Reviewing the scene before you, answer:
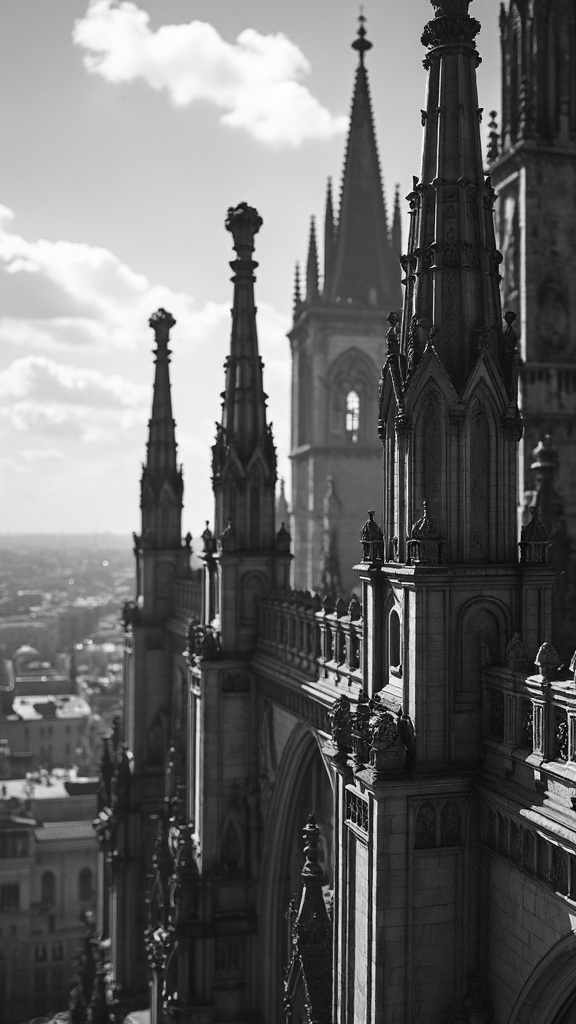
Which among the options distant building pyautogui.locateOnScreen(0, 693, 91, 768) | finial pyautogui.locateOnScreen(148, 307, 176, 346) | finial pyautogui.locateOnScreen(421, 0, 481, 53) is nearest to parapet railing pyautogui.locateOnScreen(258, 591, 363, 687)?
finial pyautogui.locateOnScreen(421, 0, 481, 53)

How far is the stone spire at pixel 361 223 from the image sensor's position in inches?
2958

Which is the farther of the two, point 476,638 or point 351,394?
point 351,394

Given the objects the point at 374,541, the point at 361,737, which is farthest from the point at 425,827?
the point at 374,541

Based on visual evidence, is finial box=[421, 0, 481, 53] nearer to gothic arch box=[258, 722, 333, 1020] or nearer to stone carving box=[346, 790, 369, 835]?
stone carving box=[346, 790, 369, 835]

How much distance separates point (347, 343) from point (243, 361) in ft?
157

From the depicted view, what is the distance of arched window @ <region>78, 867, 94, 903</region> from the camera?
8000cm

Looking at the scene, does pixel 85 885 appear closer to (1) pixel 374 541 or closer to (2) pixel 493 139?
(2) pixel 493 139

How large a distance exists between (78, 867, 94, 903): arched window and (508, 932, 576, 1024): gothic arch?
73313 mm

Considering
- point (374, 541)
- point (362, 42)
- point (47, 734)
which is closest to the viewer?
point (374, 541)

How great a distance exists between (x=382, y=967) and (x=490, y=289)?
9.14 m

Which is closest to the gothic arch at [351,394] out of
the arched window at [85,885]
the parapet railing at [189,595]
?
the parapet railing at [189,595]

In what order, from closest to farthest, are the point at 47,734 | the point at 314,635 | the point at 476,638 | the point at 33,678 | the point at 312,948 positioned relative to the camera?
the point at 476,638, the point at 312,948, the point at 314,635, the point at 47,734, the point at 33,678

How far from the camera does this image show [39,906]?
77375mm

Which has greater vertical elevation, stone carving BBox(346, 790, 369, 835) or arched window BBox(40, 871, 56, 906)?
stone carving BBox(346, 790, 369, 835)
